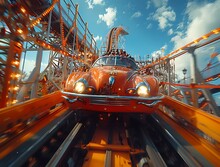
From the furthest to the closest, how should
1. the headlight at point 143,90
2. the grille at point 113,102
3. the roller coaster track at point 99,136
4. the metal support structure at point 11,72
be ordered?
1. the metal support structure at point 11,72
2. the headlight at point 143,90
3. the grille at point 113,102
4. the roller coaster track at point 99,136

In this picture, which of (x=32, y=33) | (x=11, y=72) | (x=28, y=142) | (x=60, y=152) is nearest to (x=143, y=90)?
(x=60, y=152)

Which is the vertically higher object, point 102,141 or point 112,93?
point 112,93

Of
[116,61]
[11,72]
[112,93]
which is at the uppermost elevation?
[116,61]

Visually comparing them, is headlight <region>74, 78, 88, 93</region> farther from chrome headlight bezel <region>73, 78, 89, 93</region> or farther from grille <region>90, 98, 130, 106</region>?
grille <region>90, 98, 130, 106</region>

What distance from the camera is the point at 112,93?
8.79 feet

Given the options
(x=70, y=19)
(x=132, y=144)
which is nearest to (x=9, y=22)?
(x=132, y=144)

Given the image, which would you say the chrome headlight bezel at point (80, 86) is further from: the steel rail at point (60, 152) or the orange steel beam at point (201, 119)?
the orange steel beam at point (201, 119)

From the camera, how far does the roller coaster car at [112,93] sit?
252cm

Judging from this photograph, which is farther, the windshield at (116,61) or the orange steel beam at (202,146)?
the windshield at (116,61)

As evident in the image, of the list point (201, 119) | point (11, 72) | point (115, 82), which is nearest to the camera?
point (201, 119)

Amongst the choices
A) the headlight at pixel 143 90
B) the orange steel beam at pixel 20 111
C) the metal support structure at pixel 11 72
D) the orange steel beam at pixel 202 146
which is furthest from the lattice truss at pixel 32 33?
the orange steel beam at pixel 202 146

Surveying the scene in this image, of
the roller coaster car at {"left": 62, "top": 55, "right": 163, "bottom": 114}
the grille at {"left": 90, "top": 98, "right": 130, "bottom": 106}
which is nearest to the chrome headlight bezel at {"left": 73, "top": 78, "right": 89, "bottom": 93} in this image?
the roller coaster car at {"left": 62, "top": 55, "right": 163, "bottom": 114}

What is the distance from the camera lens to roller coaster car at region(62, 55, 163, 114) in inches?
99.3

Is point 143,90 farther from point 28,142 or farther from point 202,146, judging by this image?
point 28,142
